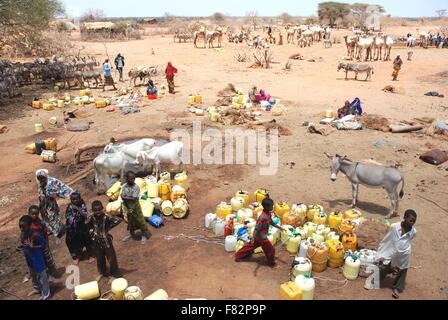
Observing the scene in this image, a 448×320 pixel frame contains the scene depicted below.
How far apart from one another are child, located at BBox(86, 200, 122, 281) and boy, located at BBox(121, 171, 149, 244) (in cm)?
83

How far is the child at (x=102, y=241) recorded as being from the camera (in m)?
5.71

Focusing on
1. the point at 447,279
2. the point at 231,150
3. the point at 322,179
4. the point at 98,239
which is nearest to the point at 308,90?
the point at 231,150

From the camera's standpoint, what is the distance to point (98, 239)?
581cm

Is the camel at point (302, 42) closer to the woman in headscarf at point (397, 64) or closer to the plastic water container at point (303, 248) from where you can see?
the woman in headscarf at point (397, 64)

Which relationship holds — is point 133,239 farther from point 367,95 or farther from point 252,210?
point 367,95

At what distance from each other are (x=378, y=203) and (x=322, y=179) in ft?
5.20

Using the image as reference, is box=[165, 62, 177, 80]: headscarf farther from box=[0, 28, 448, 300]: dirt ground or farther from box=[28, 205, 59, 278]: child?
box=[28, 205, 59, 278]: child

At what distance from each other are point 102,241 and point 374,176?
5.33 metres

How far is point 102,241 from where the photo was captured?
19.0 feet

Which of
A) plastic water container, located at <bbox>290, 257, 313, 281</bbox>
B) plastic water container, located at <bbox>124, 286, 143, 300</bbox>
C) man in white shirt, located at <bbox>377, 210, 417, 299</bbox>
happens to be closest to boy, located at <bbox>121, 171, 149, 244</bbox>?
plastic water container, located at <bbox>124, 286, 143, 300</bbox>

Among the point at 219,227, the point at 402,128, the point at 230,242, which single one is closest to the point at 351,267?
the point at 230,242

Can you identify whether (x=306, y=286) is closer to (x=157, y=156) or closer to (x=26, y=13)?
(x=157, y=156)

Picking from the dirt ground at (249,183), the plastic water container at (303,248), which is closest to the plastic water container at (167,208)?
the dirt ground at (249,183)
